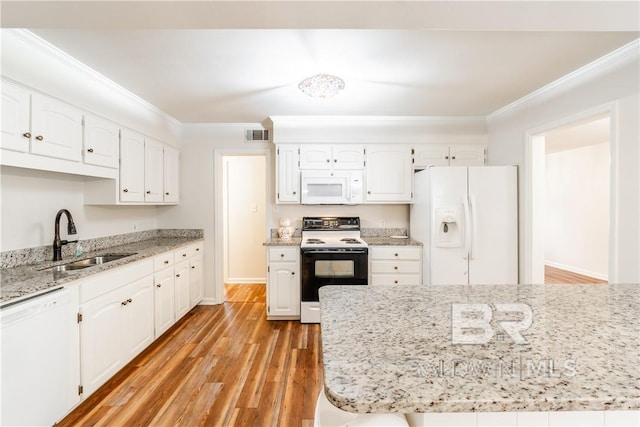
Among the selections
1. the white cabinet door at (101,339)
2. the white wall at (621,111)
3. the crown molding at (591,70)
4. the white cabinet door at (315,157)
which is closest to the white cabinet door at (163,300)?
the white cabinet door at (101,339)

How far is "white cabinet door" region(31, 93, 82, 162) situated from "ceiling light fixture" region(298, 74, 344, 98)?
5.62 ft

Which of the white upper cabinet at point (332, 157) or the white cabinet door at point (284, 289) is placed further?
the white upper cabinet at point (332, 157)

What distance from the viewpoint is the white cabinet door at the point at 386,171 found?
143 inches

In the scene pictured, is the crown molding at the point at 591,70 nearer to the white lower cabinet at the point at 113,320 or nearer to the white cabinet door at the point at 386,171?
the white cabinet door at the point at 386,171

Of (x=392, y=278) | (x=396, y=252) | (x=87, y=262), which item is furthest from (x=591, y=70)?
(x=87, y=262)

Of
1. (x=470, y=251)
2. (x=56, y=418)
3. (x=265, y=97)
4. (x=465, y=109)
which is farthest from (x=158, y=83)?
(x=470, y=251)

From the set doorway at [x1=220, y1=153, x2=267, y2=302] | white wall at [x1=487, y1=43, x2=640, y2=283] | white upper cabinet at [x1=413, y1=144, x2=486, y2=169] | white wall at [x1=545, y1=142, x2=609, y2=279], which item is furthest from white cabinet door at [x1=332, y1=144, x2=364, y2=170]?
white wall at [x1=545, y1=142, x2=609, y2=279]

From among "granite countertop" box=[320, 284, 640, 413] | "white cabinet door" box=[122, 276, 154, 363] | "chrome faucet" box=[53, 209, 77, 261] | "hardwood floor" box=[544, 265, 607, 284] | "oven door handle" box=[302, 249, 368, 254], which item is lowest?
"hardwood floor" box=[544, 265, 607, 284]

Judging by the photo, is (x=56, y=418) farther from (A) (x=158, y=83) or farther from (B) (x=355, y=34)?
(B) (x=355, y=34)

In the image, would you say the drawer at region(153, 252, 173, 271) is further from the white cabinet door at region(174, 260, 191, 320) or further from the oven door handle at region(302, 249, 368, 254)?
the oven door handle at region(302, 249, 368, 254)

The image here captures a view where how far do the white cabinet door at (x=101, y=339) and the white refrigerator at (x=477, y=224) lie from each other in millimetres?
2826

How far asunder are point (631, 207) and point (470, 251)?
49.6 inches

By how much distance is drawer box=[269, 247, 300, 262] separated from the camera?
3.38 metres

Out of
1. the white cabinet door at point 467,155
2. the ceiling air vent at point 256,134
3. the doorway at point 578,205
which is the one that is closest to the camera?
the white cabinet door at point 467,155
